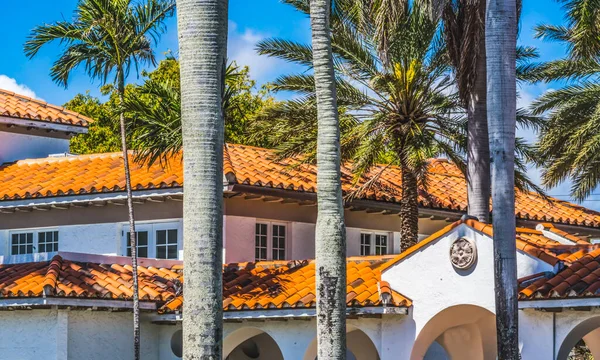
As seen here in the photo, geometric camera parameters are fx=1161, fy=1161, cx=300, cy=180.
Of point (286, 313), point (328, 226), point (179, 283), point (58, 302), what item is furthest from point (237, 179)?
point (328, 226)

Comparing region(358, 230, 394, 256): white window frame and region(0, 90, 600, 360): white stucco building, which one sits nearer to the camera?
region(0, 90, 600, 360): white stucco building

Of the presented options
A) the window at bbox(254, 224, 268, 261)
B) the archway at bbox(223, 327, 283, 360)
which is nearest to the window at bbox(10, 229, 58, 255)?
the window at bbox(254, 224, 268, 261)

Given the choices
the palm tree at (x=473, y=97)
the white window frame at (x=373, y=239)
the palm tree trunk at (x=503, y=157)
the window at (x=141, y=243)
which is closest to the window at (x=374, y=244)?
the white window frame at (x=373, y=239)

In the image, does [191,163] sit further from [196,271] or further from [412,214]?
[412,214]

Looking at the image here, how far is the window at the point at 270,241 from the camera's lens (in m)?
26.5

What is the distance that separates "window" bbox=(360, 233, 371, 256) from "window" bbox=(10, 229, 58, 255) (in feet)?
23.9

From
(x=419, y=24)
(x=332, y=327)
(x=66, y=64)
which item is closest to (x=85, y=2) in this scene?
(x=66, y=64)

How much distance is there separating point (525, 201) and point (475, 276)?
12.4m

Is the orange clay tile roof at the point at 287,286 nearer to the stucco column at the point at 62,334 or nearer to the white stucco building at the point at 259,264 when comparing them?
the white stucco building at the point at 259,264

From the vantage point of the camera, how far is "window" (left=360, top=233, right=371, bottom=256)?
92.0ft

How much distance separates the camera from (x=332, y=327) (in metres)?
14.2

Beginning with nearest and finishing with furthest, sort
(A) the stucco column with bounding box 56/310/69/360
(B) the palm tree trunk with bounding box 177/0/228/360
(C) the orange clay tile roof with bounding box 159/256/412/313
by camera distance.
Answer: (B) the palm tree trunk with bounding box 177/0/228/360, (C) the orange clay tile roof with bounding box 159/256/412/313, (A) the stucco column with bounding box 56/310/69/360

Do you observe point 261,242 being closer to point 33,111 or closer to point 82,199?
point 82,199

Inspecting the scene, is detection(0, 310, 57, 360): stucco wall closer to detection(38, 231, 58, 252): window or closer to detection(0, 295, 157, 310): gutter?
detection(0, 295, 157, 310): gutter
